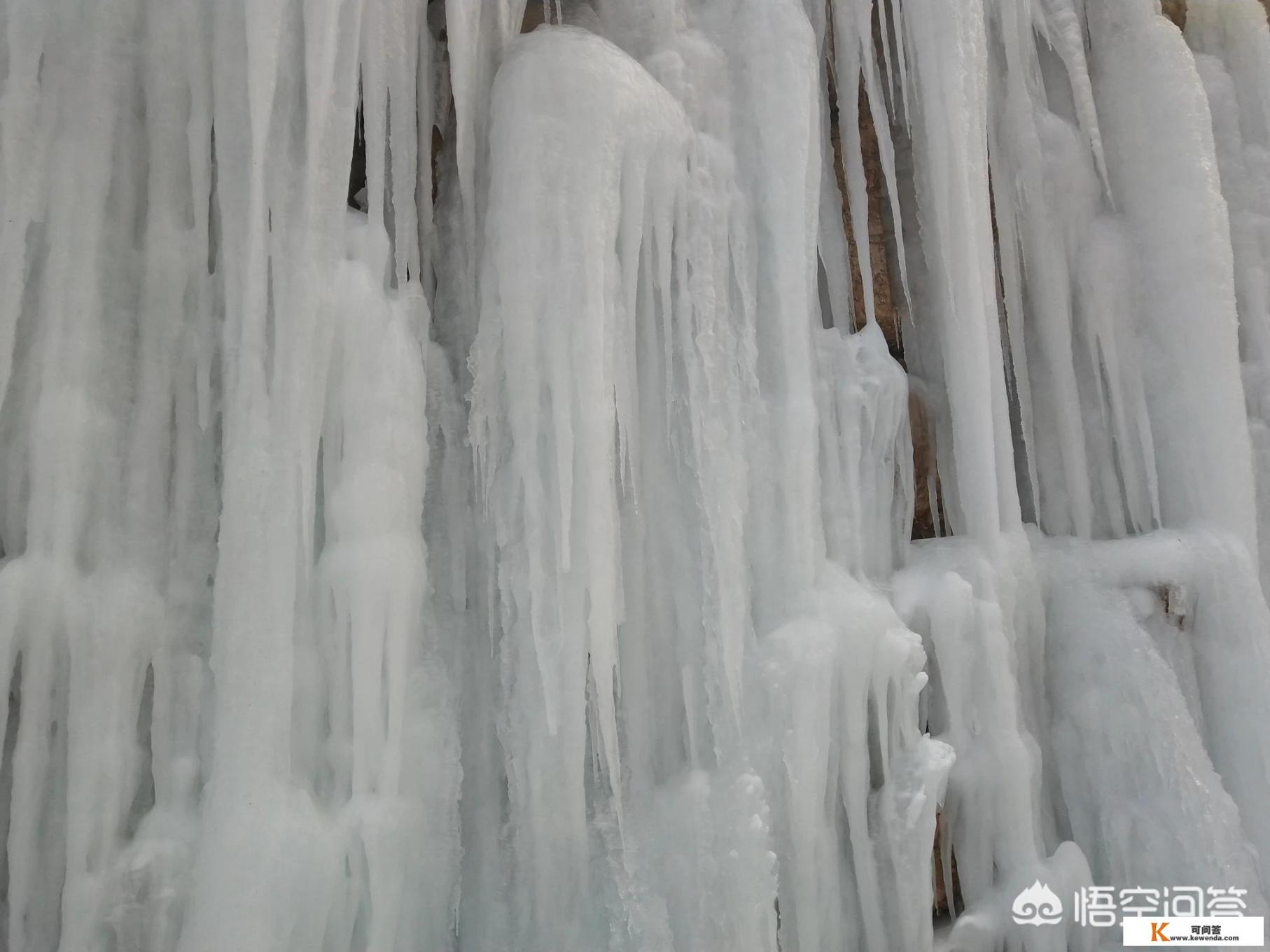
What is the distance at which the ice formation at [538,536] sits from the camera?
2.80 metres

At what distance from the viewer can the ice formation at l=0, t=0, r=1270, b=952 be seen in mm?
2797

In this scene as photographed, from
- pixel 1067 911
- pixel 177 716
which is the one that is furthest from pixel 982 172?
pixel 177 716

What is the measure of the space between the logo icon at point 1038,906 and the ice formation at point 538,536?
5 centimetres

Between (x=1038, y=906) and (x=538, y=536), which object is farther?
(x=1038, y=906)

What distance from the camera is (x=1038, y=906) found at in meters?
3.66

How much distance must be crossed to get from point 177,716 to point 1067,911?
3146 millimetres

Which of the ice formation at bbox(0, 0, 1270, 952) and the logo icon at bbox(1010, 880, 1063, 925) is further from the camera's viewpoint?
the logo icon at bbox(1010, 880, 1063, 925)

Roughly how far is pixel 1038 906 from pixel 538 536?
7.59 ft

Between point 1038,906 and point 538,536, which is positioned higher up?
point 538,536

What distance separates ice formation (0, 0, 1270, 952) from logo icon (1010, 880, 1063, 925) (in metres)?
0.05

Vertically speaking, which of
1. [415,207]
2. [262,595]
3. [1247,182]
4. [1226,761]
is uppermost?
[1247,182]

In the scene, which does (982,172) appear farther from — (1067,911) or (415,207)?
(1067,911)

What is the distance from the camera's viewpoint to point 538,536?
309 cm

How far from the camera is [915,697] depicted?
3586mm
